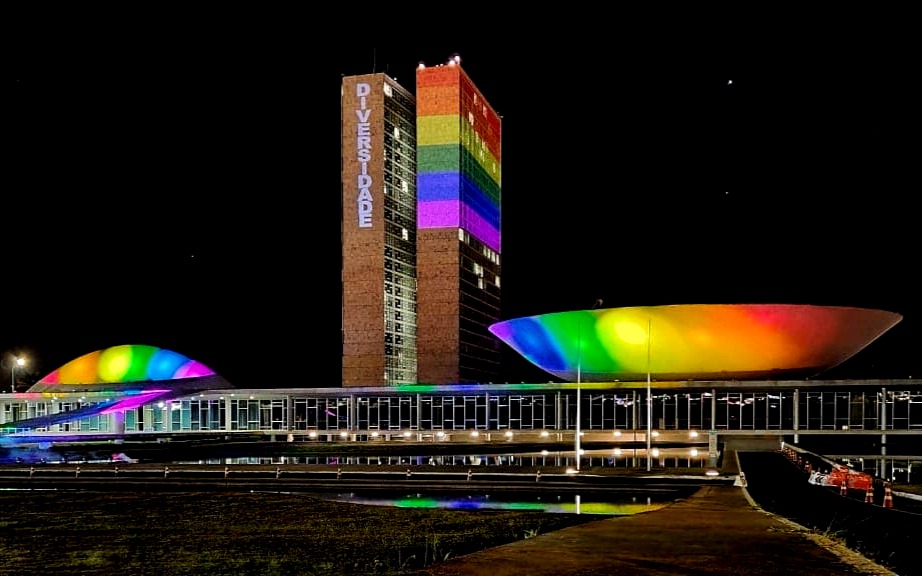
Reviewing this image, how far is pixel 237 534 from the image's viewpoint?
17766mm

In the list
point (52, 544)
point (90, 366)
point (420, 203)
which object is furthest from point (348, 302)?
point (52, 544)

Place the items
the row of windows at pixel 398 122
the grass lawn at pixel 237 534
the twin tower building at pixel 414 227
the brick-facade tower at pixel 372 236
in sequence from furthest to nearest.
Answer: the row of windows at pixel 398 122 < the twin tower building at pixel 414 227 < the brick-facade tower at pixel 372 236 < the grass lawn at pixel 237 534

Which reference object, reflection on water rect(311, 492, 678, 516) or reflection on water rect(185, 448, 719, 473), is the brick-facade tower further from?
reflection on water rect(311, 492, 678, 516)

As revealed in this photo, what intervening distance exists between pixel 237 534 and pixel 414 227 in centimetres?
11500

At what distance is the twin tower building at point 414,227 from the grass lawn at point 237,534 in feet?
295

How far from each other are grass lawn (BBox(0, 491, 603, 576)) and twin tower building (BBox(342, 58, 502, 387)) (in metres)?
90.0

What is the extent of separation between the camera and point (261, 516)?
20.8 metres

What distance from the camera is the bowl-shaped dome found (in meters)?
70.5

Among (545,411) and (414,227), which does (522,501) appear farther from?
(414,227)

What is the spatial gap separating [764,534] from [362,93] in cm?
10401

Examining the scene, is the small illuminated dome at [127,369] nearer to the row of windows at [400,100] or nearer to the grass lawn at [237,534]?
the row of windows at [400,100]

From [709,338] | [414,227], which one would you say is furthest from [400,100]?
[709,338]

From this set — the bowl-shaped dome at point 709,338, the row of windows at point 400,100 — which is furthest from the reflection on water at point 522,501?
the row of windows at point 400,100

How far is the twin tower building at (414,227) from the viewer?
114 metres
